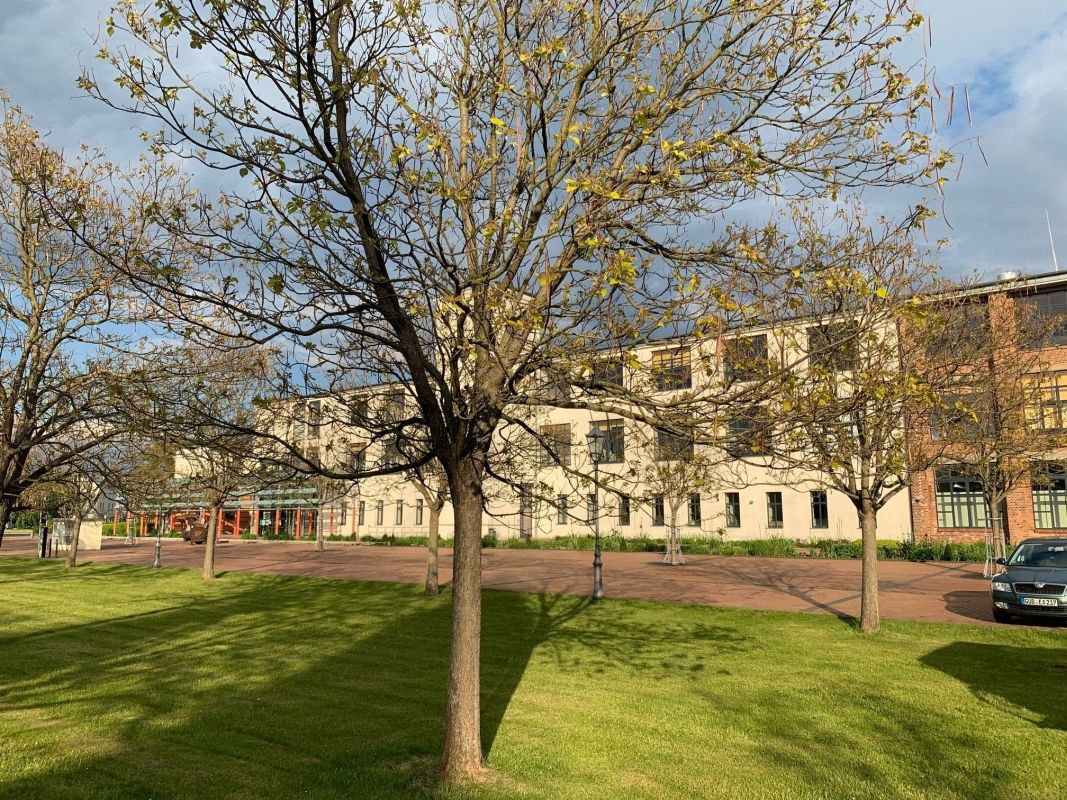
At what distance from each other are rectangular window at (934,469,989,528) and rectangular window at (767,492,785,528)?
26.1 feet

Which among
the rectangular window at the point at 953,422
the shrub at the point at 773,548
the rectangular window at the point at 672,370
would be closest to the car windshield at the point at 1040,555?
the rectangular window at the point at 953,422

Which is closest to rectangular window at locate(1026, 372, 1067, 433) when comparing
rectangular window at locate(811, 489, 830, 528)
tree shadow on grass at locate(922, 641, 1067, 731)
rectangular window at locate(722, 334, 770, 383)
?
tree shadow on grass at locate(922, 641, 1067, 731)

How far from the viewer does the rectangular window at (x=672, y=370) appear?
261 inches

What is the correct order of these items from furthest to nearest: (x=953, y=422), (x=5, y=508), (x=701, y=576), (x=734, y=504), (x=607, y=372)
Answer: (x=734, y=504) < (x=701, y=576) < (x=953, y=422) < (x=5, y=508) < (x=607, y=372)

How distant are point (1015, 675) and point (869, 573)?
3.50 meters

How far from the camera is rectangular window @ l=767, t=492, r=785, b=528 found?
4100 cm

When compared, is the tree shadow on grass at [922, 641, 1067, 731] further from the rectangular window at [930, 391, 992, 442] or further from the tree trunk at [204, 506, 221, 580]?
the tree trunk at [204, 506, 221, 580]

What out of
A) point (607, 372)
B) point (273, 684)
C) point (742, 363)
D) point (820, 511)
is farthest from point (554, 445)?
point (820, 511)

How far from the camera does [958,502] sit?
1395 inches

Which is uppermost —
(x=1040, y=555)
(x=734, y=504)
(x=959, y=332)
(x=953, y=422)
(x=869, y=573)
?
(x=959, y=332)

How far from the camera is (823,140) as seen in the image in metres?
6.10

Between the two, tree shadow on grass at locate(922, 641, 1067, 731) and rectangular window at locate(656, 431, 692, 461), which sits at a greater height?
rectangular window at locate(656, 431, 692, 461)

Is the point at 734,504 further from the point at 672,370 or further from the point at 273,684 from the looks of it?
the point at 672,370

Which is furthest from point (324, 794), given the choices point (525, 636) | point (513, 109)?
point (525, 636)
